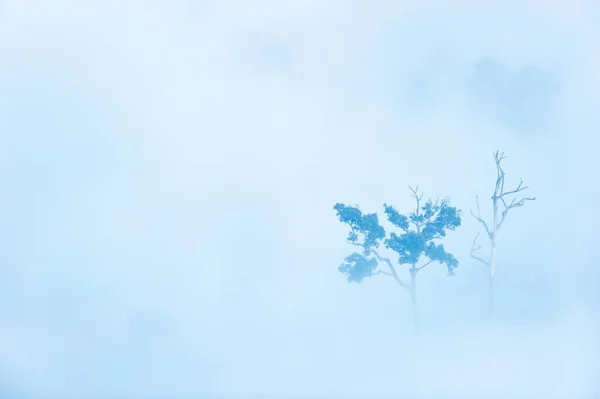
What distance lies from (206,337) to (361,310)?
13781 mm

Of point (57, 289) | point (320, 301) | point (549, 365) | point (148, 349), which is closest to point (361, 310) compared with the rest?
point (320, 301)

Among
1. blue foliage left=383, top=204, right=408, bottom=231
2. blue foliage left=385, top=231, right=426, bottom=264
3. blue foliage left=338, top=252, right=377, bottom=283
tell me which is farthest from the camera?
blue foliage left=338, top=252, right=377, bottom=283

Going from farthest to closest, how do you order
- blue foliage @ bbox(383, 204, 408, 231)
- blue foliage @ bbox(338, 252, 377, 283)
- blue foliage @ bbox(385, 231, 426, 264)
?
blue foliage @ bbox(338, 252, 377, 283), blue foliage @ bbox(383, 204, 408, 231), blue foliage @ bbox(385, 231, 426, 264)

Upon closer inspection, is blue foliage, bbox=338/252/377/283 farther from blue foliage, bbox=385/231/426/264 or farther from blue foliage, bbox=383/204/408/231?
blue foliage, bbox=383/204/408/231

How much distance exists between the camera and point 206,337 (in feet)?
190

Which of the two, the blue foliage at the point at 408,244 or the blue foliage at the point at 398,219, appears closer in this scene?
the blue foliage at the point at 408,244

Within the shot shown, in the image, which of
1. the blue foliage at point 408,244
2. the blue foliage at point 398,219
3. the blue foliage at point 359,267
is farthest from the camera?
the blue foliage at point 359,267

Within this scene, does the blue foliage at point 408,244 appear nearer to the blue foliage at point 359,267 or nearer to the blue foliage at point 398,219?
the blue foliage at point 398,219

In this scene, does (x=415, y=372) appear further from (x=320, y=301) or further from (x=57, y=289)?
(x=57, y=289)

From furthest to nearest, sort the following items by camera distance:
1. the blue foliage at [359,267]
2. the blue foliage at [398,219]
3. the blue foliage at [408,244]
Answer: the blue foliage at [359,267] < the blue foliage at [398,219] < the blue foliage at [408,244]

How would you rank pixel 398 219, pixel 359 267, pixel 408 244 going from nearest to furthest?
pixel 408 244
pixel 398 219
pixel 359 267

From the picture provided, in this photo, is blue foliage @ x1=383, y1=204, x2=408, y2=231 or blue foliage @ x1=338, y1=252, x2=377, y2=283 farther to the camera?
blue foliage @ x1=338, y1=252, x2=377, y2=283

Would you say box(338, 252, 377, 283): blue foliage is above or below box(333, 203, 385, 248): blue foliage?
below

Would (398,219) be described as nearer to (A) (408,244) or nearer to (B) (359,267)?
(A) (408,244)
